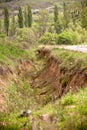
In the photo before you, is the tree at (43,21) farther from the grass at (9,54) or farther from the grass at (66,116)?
the grass at (66,116)

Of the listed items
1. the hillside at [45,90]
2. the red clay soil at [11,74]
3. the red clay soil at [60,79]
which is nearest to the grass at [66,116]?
the hillside at [45,90]

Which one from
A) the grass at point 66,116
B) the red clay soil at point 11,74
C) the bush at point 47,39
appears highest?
the grass at point 66,116

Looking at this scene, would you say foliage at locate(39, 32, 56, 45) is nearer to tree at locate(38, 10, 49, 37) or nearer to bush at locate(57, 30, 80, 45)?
bush at locate(57, 30, 80, 45)

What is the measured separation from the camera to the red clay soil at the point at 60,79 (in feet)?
81.3

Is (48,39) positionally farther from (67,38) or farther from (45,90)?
(45,90)

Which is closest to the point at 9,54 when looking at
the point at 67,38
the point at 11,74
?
the point at 11,74

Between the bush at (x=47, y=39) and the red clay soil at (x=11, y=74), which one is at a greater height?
the red clay soil at (x=11, y=74)

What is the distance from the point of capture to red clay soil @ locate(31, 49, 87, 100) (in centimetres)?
2478

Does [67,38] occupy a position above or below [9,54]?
below

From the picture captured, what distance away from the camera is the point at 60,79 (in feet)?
95.1

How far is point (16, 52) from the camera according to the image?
4203 centimetres

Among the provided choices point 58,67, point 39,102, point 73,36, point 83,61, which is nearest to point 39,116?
point 39,102

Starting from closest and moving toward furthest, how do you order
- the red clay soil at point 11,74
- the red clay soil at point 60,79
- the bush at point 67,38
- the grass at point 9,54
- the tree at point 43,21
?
the red clay soil at point 11,74, the red clay soil at point 60,79, the grass at point 9,54, the bush at point 67,38, the tree at point 43,21

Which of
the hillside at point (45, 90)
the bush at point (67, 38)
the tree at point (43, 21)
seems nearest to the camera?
the hillside at point (45, 90)
